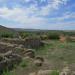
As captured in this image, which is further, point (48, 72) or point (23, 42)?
point (23, 42)

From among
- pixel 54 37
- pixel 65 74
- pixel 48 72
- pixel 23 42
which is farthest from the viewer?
pixel 54 37

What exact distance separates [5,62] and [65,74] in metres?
4.03

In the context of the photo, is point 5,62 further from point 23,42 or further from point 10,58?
point 23,42

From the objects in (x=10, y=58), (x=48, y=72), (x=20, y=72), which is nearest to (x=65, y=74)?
(x=48, y=72)

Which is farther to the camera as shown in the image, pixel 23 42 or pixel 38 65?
pixel 23 42

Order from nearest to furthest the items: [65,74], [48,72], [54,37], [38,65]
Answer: [65,74], [48,72], [38,65], [54,37]

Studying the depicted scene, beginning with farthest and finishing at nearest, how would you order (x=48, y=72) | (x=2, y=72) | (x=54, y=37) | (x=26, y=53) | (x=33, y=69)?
1. (x=54, y=37)
2. (x=26, y=53)
3. (x=33, y=69)
4. (x=2, y=72)
5. (x=48, y=72)

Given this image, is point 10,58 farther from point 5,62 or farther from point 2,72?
point 2,72

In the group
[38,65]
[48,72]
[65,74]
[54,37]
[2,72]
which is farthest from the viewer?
[54,37]

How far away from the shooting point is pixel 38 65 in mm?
12352

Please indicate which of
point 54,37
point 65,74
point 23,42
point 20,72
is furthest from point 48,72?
point 54,37

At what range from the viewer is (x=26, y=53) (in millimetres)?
16016

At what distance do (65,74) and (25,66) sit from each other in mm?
3903

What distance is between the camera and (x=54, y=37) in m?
35.3
